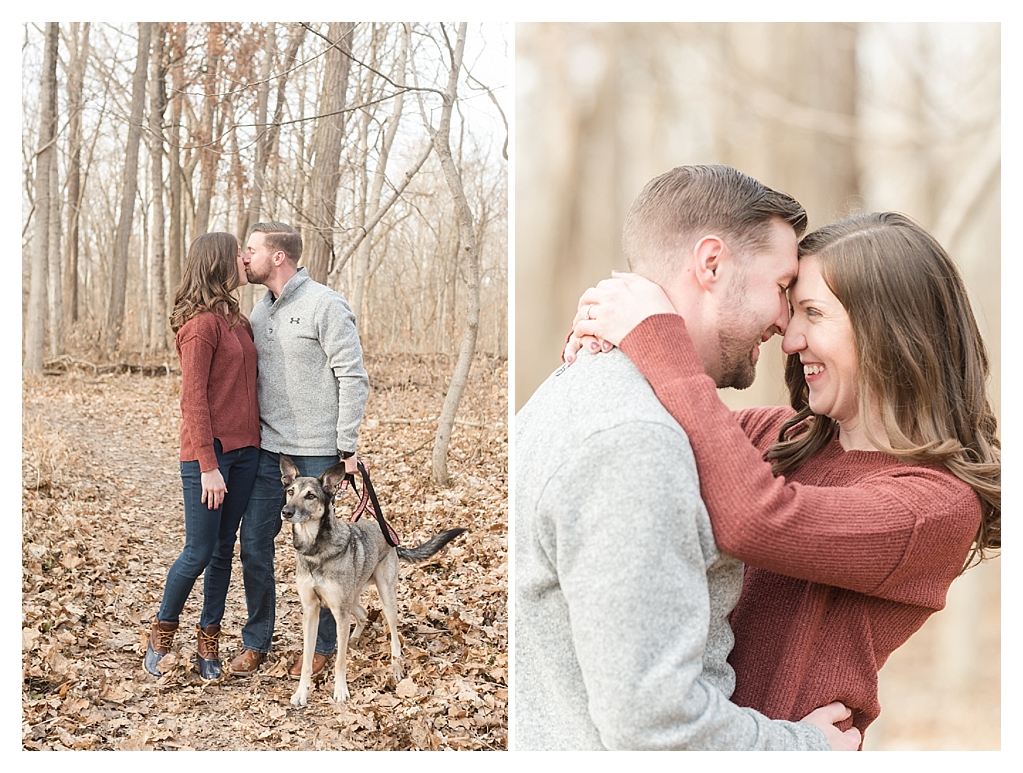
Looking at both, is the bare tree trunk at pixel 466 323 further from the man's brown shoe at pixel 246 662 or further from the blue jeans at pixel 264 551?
the man's brown shoe at pixel 246 662

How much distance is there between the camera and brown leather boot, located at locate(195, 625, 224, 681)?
288 cm

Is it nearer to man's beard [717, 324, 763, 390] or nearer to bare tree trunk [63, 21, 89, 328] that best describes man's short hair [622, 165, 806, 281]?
man's beard [717, 324, 763, 390]

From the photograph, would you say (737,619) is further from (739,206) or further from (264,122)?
(264,122)

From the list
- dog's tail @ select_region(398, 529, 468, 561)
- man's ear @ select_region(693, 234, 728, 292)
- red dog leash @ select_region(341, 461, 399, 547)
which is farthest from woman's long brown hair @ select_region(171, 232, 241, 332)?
man's ear @ select_region(693, 234, 728, 292)

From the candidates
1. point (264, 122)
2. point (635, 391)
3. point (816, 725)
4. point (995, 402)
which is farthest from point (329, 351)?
point (995, 402)

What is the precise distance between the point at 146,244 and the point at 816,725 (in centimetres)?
273

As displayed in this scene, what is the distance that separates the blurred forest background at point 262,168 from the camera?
283cm

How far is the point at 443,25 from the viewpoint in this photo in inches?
111

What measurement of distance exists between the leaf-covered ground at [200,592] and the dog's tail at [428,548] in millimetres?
31

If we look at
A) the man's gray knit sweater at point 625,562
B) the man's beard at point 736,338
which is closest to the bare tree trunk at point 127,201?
the man's gray knit sweater at point 625,562

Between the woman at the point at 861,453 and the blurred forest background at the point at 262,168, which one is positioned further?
the blurred forest background at the point at 262,168

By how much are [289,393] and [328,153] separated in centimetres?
86

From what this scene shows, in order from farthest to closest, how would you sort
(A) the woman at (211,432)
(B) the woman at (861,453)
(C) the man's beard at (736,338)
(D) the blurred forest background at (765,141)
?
(D) the blurred forest background at (765,141) < (A) the woman at (211,432) < (C) the man's beard at (736,338) < (B) the woman at (861,453)

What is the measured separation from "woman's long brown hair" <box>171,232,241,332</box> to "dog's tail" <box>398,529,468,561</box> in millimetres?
1017
